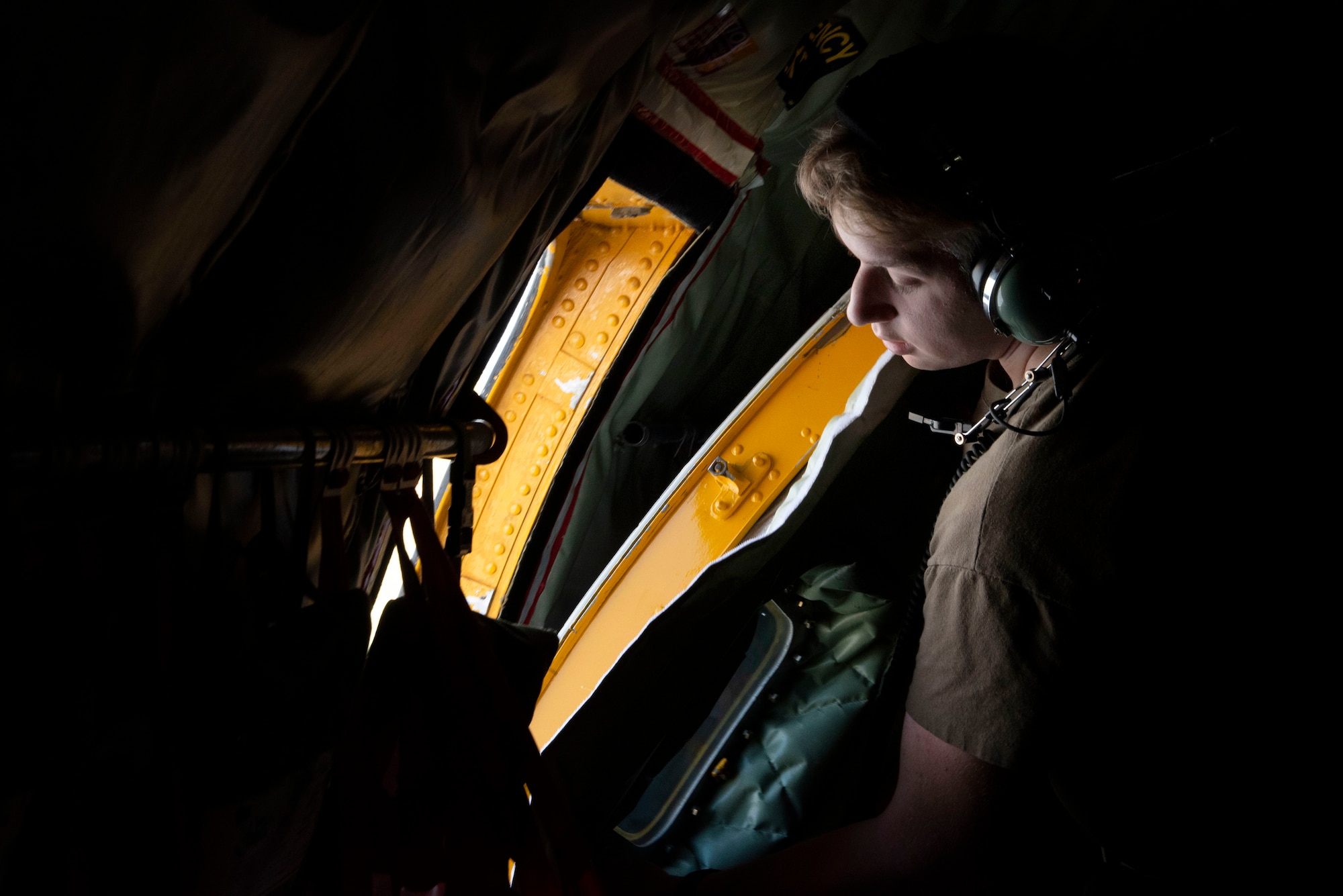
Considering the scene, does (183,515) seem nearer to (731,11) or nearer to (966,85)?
(966,85)

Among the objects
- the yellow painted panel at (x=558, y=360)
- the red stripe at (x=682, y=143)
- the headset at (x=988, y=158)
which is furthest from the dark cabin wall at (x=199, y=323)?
the yellow painted panel at (x=558, y=360)

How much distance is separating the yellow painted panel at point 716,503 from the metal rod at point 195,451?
129 centimetres

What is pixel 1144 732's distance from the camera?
3.18ft

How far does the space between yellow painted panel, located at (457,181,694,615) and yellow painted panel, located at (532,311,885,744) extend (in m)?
0.63

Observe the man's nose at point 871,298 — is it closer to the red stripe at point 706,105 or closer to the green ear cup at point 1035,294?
the green ear cup at point 1035,294

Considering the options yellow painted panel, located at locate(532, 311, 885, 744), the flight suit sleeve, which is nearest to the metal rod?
the flight suit sleeve

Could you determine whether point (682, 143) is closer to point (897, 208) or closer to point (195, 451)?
point (897, 208)

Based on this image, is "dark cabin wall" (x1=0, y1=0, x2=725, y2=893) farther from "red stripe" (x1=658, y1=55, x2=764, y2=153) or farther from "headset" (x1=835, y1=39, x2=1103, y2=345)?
"red stripe" (x1=658, y1=55, x2=764, y2=153)

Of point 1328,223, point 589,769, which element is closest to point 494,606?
point 589,769

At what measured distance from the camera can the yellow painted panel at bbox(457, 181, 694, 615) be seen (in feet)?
8.50

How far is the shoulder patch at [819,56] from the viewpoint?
5.37ft

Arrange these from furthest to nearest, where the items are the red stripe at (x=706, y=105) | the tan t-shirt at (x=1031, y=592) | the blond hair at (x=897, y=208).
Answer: the red stripe at (x=706, y=105), the blond hair at (x=897, y=208), the tan t-shirt at (x=1031, y=592)

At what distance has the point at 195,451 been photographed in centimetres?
59

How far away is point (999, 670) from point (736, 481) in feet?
3.85
